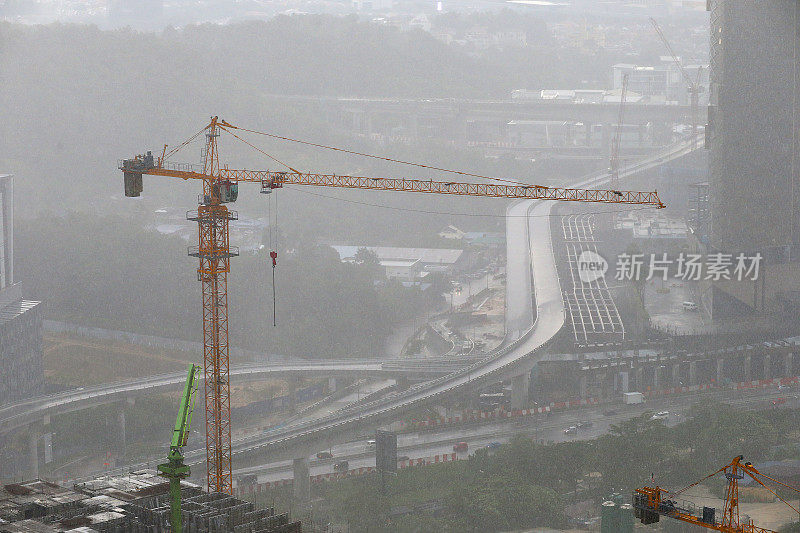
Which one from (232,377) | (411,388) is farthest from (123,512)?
(232,377)

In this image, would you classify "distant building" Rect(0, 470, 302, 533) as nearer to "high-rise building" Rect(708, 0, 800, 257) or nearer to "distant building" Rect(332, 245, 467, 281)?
"high-rise building" Rect(708, 0, 800, 257)

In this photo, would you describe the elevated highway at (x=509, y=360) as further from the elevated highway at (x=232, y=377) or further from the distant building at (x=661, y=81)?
the distant building at (x=661, y=81)

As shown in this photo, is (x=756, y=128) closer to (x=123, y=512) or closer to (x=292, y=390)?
(x=292, y=390)

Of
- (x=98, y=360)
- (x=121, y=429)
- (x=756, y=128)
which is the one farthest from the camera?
(x=98, y=360)

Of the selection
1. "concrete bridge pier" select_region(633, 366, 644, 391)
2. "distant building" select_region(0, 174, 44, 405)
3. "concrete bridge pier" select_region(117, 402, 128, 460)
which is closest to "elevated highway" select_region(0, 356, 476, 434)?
"concrete bridge pier" select_region(117, 402, 128, 460)

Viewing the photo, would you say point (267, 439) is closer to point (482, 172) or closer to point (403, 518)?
point (403, 518)

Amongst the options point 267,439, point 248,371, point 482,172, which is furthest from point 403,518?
point 482,172
